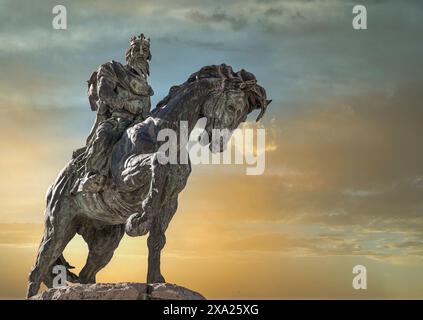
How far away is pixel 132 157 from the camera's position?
10.2 m

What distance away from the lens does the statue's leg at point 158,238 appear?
9.81 m

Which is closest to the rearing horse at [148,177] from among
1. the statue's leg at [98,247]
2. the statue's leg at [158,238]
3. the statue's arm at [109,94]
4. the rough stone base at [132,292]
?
the statue's leg at [158,238]

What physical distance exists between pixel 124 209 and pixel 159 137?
47.6 inches

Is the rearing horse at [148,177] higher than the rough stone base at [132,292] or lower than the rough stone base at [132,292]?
higher

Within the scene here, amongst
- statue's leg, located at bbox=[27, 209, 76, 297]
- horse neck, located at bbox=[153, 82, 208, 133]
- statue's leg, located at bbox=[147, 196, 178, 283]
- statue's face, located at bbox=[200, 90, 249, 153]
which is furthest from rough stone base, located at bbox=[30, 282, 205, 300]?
horse neck, located at bbox=[153, 82, 208, 133]

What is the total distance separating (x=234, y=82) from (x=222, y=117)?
523mm

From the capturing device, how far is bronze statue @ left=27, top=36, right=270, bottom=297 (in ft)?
32.7

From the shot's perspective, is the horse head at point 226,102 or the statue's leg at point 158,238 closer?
the statue's leg at point 158,238

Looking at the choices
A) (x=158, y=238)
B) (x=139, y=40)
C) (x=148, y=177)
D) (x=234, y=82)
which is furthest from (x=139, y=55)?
(x=158, y=238)

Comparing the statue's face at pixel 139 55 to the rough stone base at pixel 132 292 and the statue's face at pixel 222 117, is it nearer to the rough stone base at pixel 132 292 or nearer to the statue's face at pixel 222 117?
the statue's face at pixel 222 117

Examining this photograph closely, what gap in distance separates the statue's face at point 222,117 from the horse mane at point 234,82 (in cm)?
12

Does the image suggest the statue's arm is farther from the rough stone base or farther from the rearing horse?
the rough stone base
